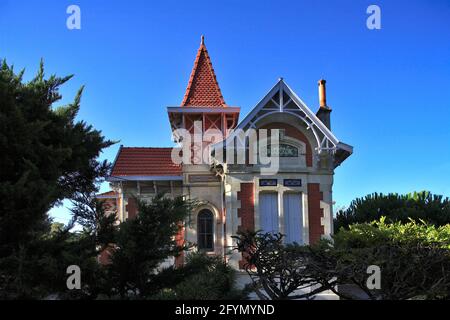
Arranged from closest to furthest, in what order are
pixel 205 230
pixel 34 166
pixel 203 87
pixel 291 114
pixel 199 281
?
1. pixel 34 166
2. pixel 199 281
3. pixel 291 114
4. pixel 205 230
5. pixel 203 87

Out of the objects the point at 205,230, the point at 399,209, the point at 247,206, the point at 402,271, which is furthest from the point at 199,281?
the point at 399,209

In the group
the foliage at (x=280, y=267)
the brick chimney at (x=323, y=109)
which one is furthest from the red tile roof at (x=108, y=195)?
the foliage at (x=280, y=267)

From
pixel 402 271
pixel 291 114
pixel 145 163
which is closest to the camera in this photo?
pixel 402 271

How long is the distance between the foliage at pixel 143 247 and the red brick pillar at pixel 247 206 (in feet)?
24.5

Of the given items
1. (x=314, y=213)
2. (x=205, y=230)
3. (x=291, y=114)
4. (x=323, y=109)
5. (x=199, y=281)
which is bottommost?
(x=199, y=281)

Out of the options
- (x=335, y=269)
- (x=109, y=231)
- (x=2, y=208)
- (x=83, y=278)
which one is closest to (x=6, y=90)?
(x=2, y=208)

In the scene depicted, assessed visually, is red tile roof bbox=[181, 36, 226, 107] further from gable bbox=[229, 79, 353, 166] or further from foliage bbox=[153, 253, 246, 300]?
foliage bbox=[153, 253, 246, 300]

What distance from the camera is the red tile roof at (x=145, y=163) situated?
17391 mm

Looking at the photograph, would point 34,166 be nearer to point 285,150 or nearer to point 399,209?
point 285,150

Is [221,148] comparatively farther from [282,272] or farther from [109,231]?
[282,272]

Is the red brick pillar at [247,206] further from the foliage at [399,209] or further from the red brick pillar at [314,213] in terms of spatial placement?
the foliage at [399,209]

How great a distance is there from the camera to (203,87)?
19391mm

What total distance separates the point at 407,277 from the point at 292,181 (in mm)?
9058

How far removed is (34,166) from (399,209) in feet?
58.7
